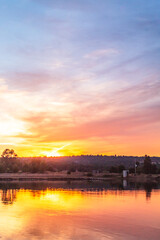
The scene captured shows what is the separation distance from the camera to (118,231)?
21234 millimetres

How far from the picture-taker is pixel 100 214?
92.3 ft

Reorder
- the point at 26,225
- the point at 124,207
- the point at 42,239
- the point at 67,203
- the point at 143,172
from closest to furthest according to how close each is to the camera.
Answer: the point at 42,239, the point at 26,225, the point at 124,207, the point at 67,203, the point at 143,172

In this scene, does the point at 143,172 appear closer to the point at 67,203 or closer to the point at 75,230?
the point at 67,203

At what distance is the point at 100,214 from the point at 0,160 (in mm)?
94196

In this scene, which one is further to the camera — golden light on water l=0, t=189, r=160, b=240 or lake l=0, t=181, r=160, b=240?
golden light on water l=0, t=189, r=160, b=240

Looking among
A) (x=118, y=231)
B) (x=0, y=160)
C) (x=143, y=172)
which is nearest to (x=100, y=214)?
(x=118, y=231)

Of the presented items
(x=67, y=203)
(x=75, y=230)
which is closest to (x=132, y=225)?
(x=75, y=230)

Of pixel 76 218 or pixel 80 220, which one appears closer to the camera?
pixel 80 220

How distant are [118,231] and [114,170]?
9122 cm

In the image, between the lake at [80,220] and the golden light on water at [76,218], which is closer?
the lake at [80,220]

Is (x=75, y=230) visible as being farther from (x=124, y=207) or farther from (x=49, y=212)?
(x=124, y=207)

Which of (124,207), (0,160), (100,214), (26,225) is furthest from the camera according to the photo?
(0,160)

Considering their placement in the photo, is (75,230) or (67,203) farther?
(67,203)

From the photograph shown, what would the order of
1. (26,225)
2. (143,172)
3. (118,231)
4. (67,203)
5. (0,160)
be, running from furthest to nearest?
(0,160) → (143,172) → (67,203) → (26,225) → (118,231)
